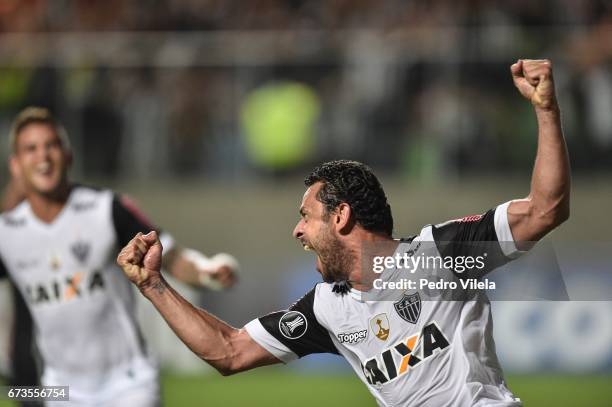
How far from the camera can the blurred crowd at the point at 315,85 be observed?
47.4 feet

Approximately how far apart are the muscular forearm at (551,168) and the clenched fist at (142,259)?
5.46ft

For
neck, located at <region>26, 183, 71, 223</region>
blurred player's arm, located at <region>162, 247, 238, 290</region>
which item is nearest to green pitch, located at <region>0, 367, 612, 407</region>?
blurred player's arm, located at <region>162, 247, 238, 290</region>

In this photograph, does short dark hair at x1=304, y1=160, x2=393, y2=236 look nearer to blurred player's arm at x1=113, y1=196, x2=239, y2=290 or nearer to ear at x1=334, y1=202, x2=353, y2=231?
ear at x1=334, y1=202, x2=353, y2=231

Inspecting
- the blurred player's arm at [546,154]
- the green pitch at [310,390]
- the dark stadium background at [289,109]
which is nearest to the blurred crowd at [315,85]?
the dark stadium background at [289,109]

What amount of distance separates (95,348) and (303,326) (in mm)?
1898

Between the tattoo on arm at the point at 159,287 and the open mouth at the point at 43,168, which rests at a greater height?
the open mouth at the point at 43,168

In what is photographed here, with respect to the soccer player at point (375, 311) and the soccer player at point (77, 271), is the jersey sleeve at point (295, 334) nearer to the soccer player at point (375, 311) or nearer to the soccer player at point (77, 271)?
the soccer player at point (375, 311)

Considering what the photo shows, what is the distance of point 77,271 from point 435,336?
8.93ft

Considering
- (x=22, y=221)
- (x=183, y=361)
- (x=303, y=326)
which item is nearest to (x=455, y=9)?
(x=183, y=361)

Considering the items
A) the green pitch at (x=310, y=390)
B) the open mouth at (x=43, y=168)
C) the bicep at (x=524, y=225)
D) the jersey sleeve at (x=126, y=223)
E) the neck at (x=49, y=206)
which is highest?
the open mouth at (x=43, y=168)

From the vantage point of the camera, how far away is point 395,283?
5133mm

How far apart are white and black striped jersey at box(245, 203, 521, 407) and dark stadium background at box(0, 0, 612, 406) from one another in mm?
8327

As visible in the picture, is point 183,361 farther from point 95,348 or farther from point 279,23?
point 95,348

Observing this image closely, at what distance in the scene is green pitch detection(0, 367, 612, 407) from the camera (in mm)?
11891
